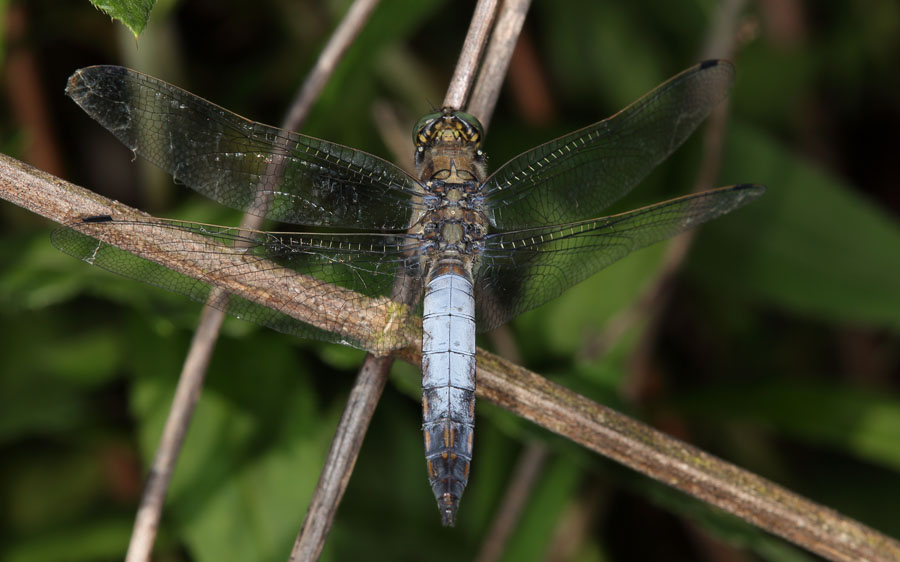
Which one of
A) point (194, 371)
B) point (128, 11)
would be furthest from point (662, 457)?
point (128, 11)

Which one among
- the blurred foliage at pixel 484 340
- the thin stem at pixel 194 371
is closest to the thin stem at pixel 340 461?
the thin stem at pixel 194 371

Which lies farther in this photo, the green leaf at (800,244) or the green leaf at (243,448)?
the green leaf at (800,244)

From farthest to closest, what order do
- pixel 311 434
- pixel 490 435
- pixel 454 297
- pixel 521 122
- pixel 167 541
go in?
pixel 521 122, pixel 490 435, pixel 167 541, pixel 311 434, pixel 454 297

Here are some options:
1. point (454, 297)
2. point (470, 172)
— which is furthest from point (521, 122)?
point (454, 297)

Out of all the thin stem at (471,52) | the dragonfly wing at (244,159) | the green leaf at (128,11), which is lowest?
the green leaf at (128,11)

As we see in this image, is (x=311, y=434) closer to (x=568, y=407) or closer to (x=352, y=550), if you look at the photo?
(x=352, y=550)

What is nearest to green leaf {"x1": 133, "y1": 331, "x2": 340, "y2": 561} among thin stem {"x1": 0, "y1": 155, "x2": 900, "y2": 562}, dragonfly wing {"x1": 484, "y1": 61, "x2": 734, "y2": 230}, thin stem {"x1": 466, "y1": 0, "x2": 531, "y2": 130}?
thin stem {"x1": 0, "y1": 155, "x2": 900, "y2": 562}

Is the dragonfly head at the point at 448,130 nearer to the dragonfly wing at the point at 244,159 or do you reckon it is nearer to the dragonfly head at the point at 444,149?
the dragonfly head at the point at 444,149
